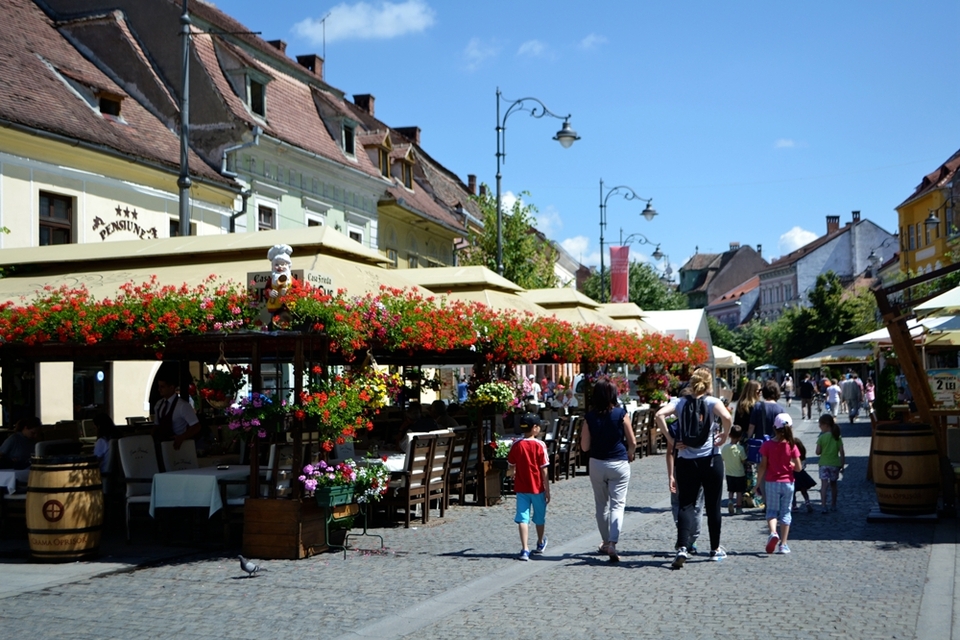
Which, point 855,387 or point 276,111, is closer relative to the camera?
point 276,111

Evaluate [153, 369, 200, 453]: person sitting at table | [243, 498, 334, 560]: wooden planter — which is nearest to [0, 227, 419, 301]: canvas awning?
[153, 369, 200, 453]: person sitting at table

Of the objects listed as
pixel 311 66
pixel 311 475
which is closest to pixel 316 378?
pixel 311 475

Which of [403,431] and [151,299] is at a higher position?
[151,299]

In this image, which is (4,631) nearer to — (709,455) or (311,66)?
(709,455)

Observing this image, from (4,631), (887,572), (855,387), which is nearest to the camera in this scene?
(4,631)

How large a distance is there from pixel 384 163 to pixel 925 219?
33.0 m

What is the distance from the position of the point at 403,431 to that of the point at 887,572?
831 centimetres

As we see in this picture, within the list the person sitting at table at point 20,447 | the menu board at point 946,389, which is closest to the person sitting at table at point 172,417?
the person sitting at table at point 20,447

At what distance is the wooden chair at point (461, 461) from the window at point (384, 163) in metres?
24.8

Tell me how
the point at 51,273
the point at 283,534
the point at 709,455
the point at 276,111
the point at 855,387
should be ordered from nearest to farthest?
the point at 709,455 → the point at 283,534 → the point at 51,273 → the point at 276,111 → the point at 855,387

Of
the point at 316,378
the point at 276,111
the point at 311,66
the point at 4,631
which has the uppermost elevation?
the point at 311,66

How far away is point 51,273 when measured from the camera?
1385cm

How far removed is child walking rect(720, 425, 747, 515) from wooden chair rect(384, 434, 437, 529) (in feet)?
11.7

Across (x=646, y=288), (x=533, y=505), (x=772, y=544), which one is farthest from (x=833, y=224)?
(x=533, y=505)
